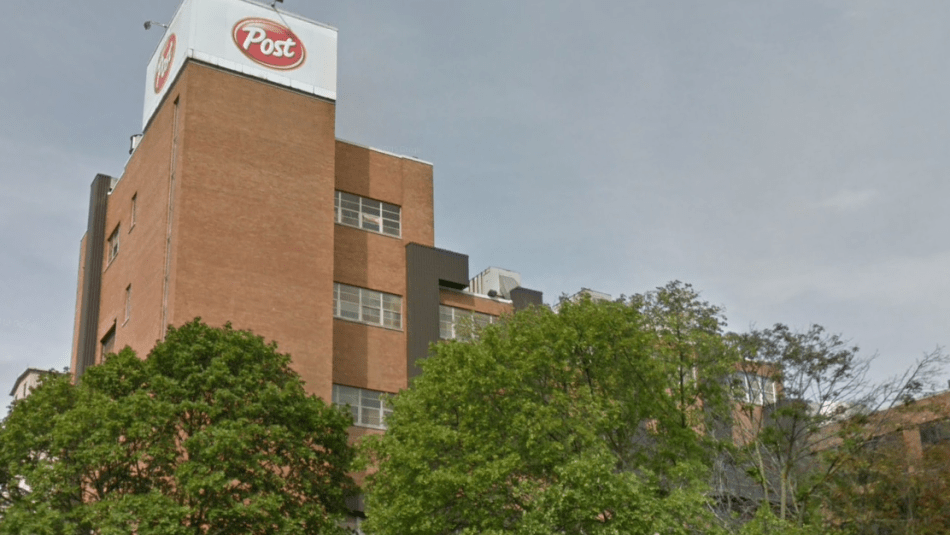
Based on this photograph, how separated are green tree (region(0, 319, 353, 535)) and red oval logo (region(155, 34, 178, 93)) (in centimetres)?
1553

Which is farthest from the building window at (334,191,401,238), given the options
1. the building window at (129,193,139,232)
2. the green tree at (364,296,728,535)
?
the green tree at (364,296,728,535)

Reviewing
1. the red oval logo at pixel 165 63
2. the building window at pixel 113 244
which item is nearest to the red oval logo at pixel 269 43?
the red oval logo at pixel 165 63

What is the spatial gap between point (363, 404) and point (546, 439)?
1357 centimetres

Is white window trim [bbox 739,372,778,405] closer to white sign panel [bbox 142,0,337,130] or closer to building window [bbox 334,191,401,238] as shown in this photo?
building window [bbox 334,191,401,238]

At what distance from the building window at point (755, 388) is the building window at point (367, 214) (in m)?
17.0

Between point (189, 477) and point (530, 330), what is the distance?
1026 cm

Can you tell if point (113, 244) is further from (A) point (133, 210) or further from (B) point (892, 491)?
(B) point (892, 491)

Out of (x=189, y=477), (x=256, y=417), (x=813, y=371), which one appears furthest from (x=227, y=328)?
(x=813, y=371)

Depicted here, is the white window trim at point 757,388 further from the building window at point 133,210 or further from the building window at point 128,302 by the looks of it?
the building window at point 133,210

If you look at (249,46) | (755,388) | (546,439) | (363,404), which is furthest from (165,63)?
(755,388)

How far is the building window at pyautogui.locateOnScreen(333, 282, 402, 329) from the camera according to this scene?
4328 cm

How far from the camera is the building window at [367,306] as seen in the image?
43.3 meters

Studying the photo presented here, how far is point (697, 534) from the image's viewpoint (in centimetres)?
2925

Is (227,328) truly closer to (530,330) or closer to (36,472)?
(36,472)
